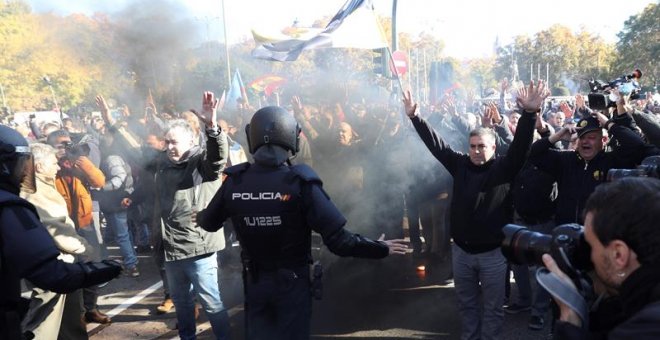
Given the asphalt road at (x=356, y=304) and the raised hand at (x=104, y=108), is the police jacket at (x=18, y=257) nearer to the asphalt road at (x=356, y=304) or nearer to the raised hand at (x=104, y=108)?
the asphalt road at (x=356, y=304)

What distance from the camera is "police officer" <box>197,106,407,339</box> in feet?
9.09

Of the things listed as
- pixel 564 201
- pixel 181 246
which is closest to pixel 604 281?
pixel 564 201

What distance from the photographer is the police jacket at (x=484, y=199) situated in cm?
362

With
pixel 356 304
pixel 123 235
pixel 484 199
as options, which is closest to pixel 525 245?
pixel 484 199

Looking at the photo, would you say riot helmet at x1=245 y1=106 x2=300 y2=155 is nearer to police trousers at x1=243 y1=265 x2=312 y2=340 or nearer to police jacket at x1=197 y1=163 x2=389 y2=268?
police jacket at x1=197 y1=163 x2=389 y2=268

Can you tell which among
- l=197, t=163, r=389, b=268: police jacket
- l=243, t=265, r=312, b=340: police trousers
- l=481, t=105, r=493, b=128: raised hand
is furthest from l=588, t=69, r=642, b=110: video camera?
l=243, t=265, r=312, b=340: police trousers

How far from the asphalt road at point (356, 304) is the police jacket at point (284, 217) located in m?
1.91

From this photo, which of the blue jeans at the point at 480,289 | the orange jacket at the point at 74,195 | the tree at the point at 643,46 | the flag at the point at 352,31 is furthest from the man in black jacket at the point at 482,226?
the tree at the point at 643,46

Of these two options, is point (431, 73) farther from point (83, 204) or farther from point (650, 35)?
point (650, 35)

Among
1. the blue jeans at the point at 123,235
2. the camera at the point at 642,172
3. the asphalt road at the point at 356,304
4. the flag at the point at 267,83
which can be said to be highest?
the flag at the point at 267,83

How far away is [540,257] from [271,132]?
5.37ft

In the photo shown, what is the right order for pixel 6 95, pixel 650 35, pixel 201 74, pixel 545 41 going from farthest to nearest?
pixel 545 41 → pixel 650 35 → pixel 6 95 → pixel 201 74

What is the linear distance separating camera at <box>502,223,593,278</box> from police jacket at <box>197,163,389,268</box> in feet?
3.61

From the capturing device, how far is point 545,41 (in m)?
57.2
